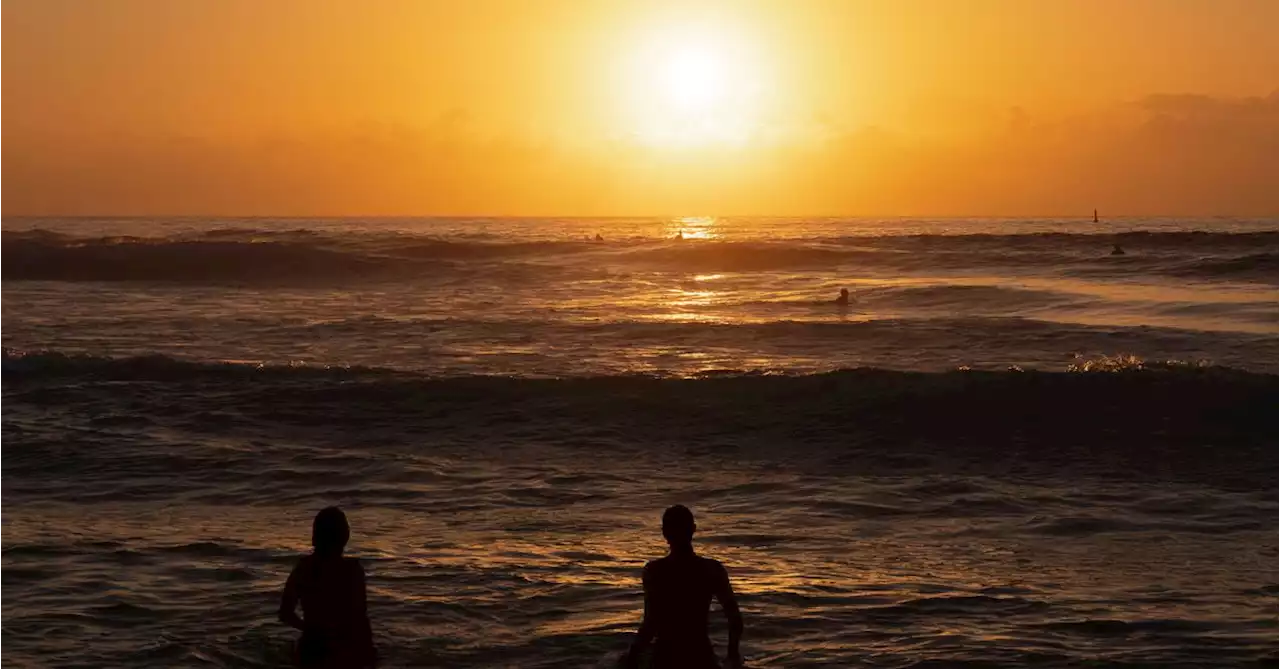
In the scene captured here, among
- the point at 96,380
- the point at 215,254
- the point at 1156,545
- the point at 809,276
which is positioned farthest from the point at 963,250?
the point at 1156,545

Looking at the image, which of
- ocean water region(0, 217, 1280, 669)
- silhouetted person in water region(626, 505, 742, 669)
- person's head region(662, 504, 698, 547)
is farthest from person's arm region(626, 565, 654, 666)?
ocean water region(0, 217, 1280, 669)

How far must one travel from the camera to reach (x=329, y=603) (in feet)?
23.3

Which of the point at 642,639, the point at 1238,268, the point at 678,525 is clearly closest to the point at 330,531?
the point at 642,639

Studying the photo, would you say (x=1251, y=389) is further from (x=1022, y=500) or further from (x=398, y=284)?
(x=398, y=284)

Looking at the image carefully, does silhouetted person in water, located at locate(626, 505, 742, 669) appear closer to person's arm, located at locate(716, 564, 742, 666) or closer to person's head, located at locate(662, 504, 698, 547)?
person's arm, located at locate(716, 564, 742, 666)

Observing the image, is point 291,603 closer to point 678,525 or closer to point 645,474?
point 678,525

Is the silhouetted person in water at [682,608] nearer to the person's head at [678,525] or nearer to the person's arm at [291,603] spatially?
the person's head at [678,525]

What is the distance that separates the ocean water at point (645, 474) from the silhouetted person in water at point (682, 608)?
1761 mm

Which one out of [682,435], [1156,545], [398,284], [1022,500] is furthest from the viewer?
[398,284]

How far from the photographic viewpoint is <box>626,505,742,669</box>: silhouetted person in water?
688 cm

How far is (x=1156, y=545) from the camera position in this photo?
11664mm

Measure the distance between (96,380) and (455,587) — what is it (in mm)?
14209

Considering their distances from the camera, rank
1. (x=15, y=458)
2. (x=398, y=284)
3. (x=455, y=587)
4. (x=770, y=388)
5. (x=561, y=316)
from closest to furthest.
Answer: (x=455, y=587), (x=15, y=458), (x=770, y=388), (x=561, y=316), (x=398, y=284)

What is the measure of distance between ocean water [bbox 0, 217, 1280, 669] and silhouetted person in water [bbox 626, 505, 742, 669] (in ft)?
5.78
